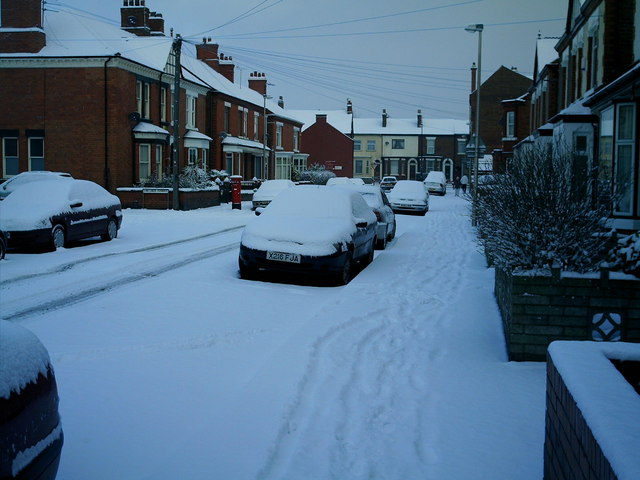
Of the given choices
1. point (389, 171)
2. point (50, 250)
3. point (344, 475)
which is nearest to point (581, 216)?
point (344, 475)

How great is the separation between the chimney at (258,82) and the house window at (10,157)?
3583 cm

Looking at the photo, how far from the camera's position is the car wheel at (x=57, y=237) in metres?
15.2

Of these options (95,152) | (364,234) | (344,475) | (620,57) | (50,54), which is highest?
(50,54)

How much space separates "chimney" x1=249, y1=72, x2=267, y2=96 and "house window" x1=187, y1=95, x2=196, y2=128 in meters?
24.4

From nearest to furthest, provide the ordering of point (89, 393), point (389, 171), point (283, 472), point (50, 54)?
1. point (283, 472)
2. point (89, 393)
3. point (50, 54)
4. point (389, 171)

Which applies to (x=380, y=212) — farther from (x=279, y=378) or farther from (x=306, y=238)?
(x=279, y=378)

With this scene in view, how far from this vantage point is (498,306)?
963 centimetres

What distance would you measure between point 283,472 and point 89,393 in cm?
208

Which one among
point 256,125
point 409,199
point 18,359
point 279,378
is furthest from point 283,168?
point 18,359

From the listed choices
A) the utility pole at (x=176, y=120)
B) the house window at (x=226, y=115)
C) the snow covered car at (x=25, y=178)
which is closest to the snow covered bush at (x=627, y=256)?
the utility pole at (x=176, y=120)

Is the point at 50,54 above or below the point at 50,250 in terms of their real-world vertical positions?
above

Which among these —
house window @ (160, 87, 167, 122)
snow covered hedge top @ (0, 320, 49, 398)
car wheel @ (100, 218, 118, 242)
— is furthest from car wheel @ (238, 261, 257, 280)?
house window @ (160, 87, 167, 122)

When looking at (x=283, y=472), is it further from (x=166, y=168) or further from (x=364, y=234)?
(x=166, y=168)

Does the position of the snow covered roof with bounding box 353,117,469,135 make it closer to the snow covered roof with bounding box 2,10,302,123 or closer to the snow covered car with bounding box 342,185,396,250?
the snow covered roof with bounding box 2,10,302,123
